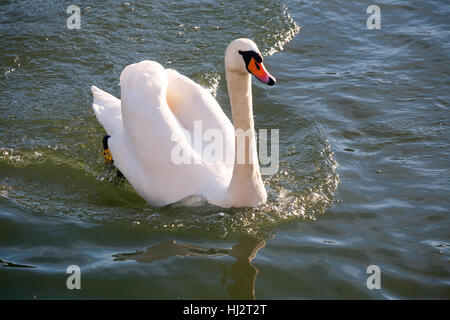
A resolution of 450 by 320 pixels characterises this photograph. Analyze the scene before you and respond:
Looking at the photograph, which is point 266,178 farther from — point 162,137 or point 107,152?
point 107,152

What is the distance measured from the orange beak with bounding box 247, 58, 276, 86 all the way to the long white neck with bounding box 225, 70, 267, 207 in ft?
0.58

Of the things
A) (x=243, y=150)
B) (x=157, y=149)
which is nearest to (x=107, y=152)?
(x=157, y=149)

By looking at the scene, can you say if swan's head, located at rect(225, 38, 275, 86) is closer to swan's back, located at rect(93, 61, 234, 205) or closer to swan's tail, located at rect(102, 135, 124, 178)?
swan's back, located at rect(93, 61, 234, 205)

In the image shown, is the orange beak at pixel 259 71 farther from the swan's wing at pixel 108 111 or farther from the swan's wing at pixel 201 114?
the swan's wing at pixel 108 111

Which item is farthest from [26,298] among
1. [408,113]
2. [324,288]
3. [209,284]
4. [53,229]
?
[408,113]

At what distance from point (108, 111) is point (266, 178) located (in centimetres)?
213

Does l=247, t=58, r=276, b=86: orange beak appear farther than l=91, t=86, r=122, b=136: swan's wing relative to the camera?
No

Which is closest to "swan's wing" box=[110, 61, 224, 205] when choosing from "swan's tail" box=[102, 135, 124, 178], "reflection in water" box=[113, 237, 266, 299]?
"reflection in water" box=[113, 237, 266, 299]

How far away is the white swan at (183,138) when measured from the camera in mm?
5363

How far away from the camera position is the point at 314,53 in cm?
970

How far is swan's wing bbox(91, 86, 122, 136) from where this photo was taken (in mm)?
6869

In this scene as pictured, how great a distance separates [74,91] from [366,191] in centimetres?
438

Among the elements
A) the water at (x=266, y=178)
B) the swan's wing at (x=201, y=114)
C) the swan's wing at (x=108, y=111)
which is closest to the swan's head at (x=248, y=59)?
the swan's wing at (x=201, y=114)

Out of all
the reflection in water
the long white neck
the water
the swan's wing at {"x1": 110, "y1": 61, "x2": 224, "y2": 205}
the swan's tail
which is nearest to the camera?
the reflection in water
